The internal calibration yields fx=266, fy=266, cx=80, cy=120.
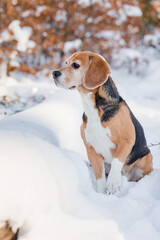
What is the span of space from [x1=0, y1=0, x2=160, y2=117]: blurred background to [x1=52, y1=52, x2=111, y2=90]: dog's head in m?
3.98

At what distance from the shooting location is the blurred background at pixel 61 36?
6.49m

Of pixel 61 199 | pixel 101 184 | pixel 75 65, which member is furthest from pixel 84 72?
pixel 61 199

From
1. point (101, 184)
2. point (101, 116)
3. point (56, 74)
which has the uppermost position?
point (56, 74)

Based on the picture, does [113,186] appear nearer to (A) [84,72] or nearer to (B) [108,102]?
(B) [108,102]

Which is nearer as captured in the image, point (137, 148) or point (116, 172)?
point (116, 172)

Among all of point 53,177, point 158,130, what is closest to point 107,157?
point 53,177

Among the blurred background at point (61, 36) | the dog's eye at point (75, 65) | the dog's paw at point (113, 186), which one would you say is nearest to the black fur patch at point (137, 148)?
the dog's paw at point (113, 186)

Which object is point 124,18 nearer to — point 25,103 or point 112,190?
point 25,103

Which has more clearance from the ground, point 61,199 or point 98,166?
point 61,199

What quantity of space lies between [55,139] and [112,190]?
2.78 feet

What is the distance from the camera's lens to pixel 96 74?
2.20 meters

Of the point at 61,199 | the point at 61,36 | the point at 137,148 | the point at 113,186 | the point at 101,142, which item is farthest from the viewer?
the point at 61,36

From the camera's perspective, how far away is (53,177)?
5.75 feet

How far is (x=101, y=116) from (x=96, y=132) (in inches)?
5.7
